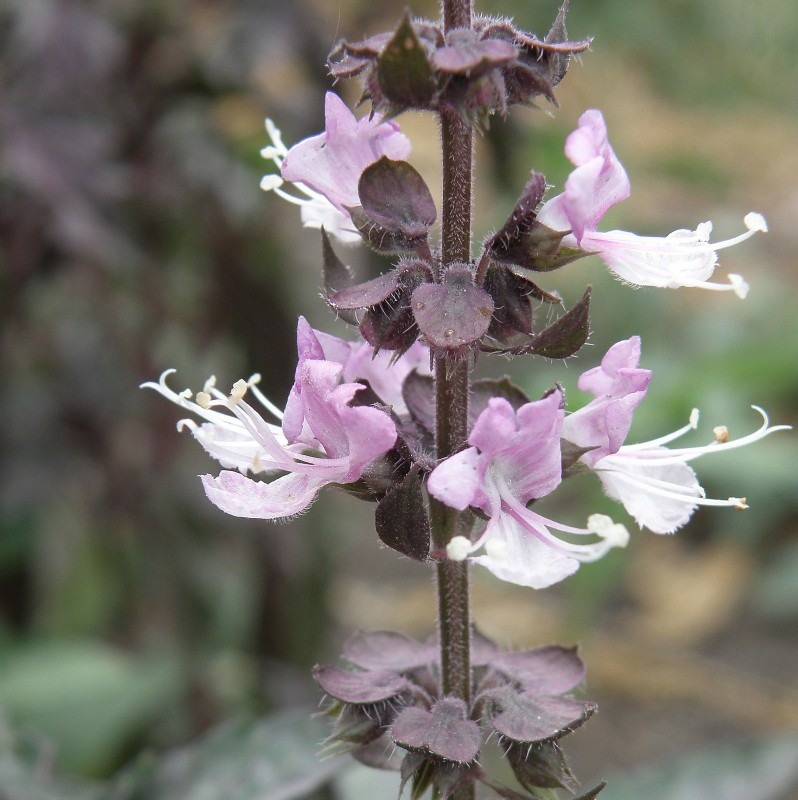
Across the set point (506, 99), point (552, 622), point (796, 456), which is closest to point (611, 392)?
point (506, 99)

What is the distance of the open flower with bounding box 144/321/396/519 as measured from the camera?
769 mm

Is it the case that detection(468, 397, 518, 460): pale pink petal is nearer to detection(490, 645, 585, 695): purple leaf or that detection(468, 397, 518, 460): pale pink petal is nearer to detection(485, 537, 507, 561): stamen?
detection(485, 537, 507, 561): stamen

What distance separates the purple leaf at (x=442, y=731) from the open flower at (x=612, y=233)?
A: 37 cm

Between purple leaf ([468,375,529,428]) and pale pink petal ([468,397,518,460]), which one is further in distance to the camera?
purple leaf ([468,375,529,428])

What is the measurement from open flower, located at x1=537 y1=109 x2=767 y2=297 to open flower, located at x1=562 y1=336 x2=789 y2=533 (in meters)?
0.06

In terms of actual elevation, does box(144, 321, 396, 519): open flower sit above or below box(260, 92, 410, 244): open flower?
below

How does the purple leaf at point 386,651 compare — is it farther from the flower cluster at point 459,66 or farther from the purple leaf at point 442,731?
the flower cluster at point 459,66

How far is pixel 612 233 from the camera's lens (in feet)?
2.77

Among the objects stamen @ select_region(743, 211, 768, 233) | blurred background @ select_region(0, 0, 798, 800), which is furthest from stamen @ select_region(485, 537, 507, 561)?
blurred background @ select_region(0, 0, 798, 800)

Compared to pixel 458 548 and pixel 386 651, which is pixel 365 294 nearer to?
pixel 458 548

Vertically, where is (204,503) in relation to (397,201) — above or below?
below

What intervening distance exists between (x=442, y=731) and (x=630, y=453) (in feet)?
0.89

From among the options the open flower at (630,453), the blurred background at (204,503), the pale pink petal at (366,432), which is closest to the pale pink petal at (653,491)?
the open flower at (630,453)

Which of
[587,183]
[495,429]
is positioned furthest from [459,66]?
[495,429]
